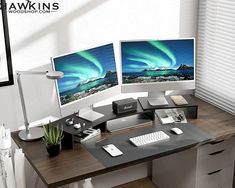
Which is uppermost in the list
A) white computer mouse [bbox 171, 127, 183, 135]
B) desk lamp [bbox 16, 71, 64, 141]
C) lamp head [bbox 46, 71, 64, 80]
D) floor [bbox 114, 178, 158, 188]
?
lamp head [bbox 46, 71, 64, 80]

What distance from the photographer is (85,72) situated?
2.53 m

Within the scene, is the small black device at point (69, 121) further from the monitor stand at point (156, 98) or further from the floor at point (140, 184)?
the floor at point (140, 184)

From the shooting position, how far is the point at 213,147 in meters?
2.78

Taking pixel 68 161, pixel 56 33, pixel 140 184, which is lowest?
pixel 140 184

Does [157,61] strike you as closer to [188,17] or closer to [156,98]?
[156,98]

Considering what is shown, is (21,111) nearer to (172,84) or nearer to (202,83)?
(172,84)

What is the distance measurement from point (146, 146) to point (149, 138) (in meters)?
0.09

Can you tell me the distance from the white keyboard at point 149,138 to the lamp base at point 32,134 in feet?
1.83

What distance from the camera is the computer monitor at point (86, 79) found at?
8.03ft

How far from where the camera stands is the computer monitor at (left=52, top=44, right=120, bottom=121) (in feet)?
8.03

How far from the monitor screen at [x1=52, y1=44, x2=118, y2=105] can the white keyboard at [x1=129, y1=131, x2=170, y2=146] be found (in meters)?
0.39

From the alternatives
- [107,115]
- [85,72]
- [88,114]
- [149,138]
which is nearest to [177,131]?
Result: [149,138]

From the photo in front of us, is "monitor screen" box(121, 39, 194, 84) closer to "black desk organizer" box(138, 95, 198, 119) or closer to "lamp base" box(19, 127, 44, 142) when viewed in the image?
"black desk organizer" box(138, 95, 198, 119)

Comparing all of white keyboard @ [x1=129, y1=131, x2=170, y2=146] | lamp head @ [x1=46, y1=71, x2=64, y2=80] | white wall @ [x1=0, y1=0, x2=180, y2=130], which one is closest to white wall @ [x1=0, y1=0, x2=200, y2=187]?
white wall @ [x1=0, y1=0, x2=180, y2=130]
